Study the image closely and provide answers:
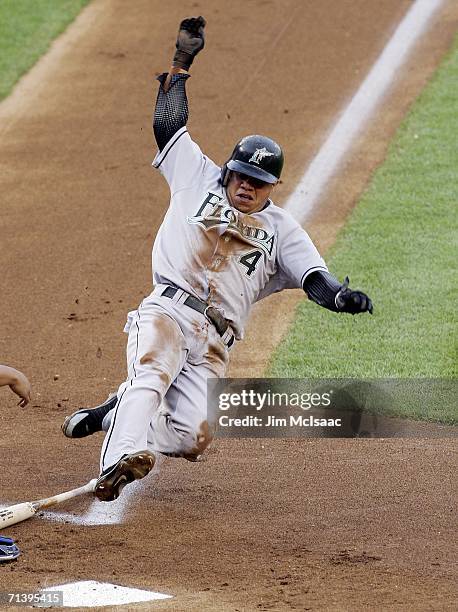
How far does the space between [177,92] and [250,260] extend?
3.19ft

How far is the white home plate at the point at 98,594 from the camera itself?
5215 mm

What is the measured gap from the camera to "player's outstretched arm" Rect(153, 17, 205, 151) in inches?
266

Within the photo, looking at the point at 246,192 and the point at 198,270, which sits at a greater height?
the point at 246,192

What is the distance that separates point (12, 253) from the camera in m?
9.99

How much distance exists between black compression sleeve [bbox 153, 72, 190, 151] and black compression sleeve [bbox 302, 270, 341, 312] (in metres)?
1.08

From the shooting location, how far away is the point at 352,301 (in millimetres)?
6090

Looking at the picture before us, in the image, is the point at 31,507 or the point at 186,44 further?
the point at 186,44

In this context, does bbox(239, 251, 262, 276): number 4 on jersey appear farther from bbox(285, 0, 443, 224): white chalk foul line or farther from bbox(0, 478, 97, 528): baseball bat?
bbox(285, 0, 443, 224): white chalk foul line

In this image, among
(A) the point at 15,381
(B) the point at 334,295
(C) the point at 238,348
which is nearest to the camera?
(A) the point at 15,381

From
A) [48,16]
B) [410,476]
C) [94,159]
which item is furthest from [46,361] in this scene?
[48,16]

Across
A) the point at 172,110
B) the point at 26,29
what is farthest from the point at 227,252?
the point at 26,29

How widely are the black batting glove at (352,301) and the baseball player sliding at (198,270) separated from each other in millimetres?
101

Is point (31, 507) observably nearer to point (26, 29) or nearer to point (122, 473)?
point (122, 473)

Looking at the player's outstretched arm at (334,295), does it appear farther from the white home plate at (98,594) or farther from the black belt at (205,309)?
the white home plate at (98,594)
